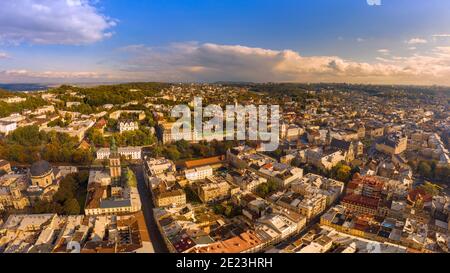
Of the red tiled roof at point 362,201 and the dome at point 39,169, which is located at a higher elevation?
the dome at point 39,169

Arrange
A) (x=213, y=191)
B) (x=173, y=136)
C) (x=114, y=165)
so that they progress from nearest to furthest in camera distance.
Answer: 1. (x=213, y=191)
2. (x=114, y=165)
3. (x=173, y=136)

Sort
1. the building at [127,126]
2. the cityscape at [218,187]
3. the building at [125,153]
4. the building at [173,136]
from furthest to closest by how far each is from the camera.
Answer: the building at [127,126]
the building at [173,136]
the building at [125,153]
the cityscape at [218,187]

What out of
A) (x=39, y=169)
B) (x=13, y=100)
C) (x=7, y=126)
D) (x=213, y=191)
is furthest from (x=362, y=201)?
(x=13, y=100)

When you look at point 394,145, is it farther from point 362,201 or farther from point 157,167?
point 157,167

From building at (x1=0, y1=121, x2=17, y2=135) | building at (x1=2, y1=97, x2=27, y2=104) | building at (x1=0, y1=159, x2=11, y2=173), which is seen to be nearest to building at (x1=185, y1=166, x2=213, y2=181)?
building at (x1=0, y1=159, x2=11, y2=173)

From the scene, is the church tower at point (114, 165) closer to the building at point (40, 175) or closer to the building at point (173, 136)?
the building at point (40, 175)

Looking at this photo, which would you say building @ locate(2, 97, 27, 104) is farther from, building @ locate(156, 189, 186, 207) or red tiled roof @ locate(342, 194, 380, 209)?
red tiled roof @ locate(342, 194, 380, 209)

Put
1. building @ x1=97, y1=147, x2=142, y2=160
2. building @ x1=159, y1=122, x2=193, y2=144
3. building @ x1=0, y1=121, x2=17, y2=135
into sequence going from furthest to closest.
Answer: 1. building @ x1=0, y1=121, x2=17, y2=135
2. building @ x1=159, y1=122, x2=193, y2=144
3. building @ x1=97, y1=147, x2=142, y2=160

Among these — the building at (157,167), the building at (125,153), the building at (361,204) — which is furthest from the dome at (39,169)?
the building at (361,204)
